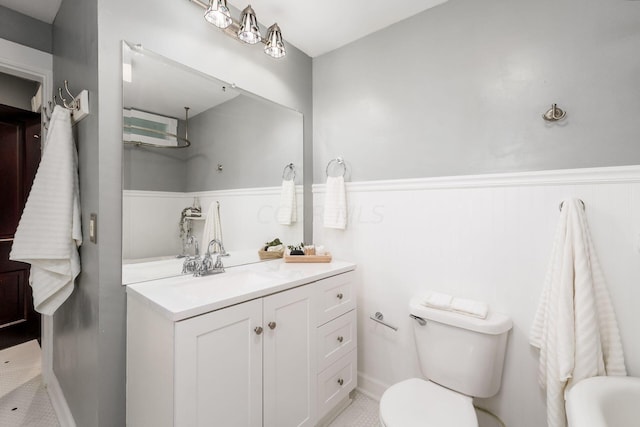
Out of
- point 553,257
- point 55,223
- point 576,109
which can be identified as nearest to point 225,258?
point 55,223

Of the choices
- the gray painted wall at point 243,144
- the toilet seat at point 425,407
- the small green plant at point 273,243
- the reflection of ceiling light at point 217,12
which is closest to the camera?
the toilet seat at point 425,407

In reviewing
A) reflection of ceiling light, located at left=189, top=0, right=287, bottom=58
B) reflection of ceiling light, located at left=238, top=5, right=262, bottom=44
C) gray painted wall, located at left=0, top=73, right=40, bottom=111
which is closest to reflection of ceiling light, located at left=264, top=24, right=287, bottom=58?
reflection of ceiling light, located at left=189, top=0, right=287, bottom=58

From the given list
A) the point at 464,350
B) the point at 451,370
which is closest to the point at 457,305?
the point at 464,350

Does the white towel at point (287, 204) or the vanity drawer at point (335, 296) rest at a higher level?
the white towel at point (287, 204)

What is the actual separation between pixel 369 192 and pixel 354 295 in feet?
2.23

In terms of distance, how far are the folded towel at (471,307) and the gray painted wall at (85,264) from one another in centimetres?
161

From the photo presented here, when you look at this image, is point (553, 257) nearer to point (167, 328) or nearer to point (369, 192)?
point (369, 192)

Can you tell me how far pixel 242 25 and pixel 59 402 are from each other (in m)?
2.41

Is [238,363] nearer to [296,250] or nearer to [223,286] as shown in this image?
[223,286]

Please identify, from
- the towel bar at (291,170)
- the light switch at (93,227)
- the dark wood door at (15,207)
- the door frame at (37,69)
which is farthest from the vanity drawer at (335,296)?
the dark wood door at (15,207)

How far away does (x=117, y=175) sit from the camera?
1234 mm

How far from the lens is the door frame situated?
62.0 inches

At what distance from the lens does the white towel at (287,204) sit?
200cm

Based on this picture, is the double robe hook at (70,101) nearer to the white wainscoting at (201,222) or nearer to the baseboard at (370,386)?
the white wainscoting at (201,222)
